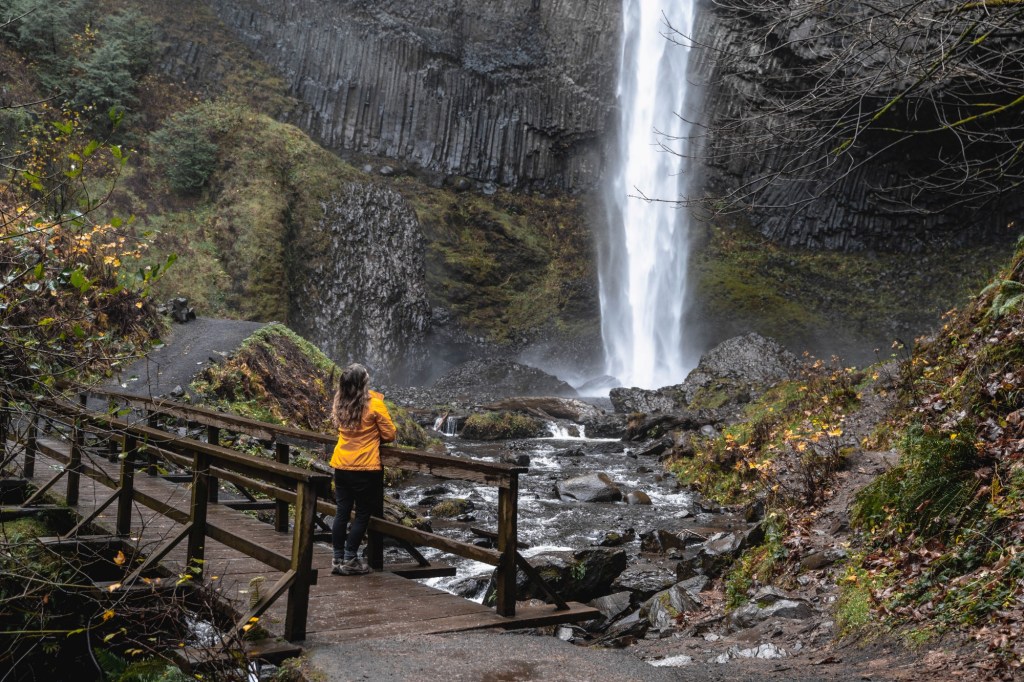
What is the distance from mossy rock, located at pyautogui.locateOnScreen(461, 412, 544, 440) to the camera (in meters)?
20.3

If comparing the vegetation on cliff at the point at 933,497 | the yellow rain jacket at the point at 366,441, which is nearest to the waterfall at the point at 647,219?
the vegetation on cliff at the point at 933,497

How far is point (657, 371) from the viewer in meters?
33.2

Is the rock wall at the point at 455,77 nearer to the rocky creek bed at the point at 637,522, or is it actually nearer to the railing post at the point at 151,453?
the rocky creek bed at the point at 637,522

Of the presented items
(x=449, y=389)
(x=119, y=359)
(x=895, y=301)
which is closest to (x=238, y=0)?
(x=449, y=389)

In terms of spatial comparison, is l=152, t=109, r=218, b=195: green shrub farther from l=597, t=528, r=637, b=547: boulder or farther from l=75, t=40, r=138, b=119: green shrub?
l=597, t=528, r=637, b=547: boulder

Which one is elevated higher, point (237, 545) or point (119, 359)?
point (119, 359)

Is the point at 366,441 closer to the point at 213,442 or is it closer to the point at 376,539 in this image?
the point at 376,539

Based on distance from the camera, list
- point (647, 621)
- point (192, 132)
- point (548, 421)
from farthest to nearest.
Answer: point (192, 132) < point (548, 421) < point (647, 621)

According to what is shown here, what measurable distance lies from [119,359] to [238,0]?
119 ft

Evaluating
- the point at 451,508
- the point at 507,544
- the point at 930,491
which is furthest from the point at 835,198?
the point at 507,544

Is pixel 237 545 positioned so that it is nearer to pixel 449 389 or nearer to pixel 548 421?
pixel 548 421

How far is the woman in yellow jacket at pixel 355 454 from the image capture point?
5656 millimetres

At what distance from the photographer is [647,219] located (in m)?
35.6

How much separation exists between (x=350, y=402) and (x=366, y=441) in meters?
0.33
